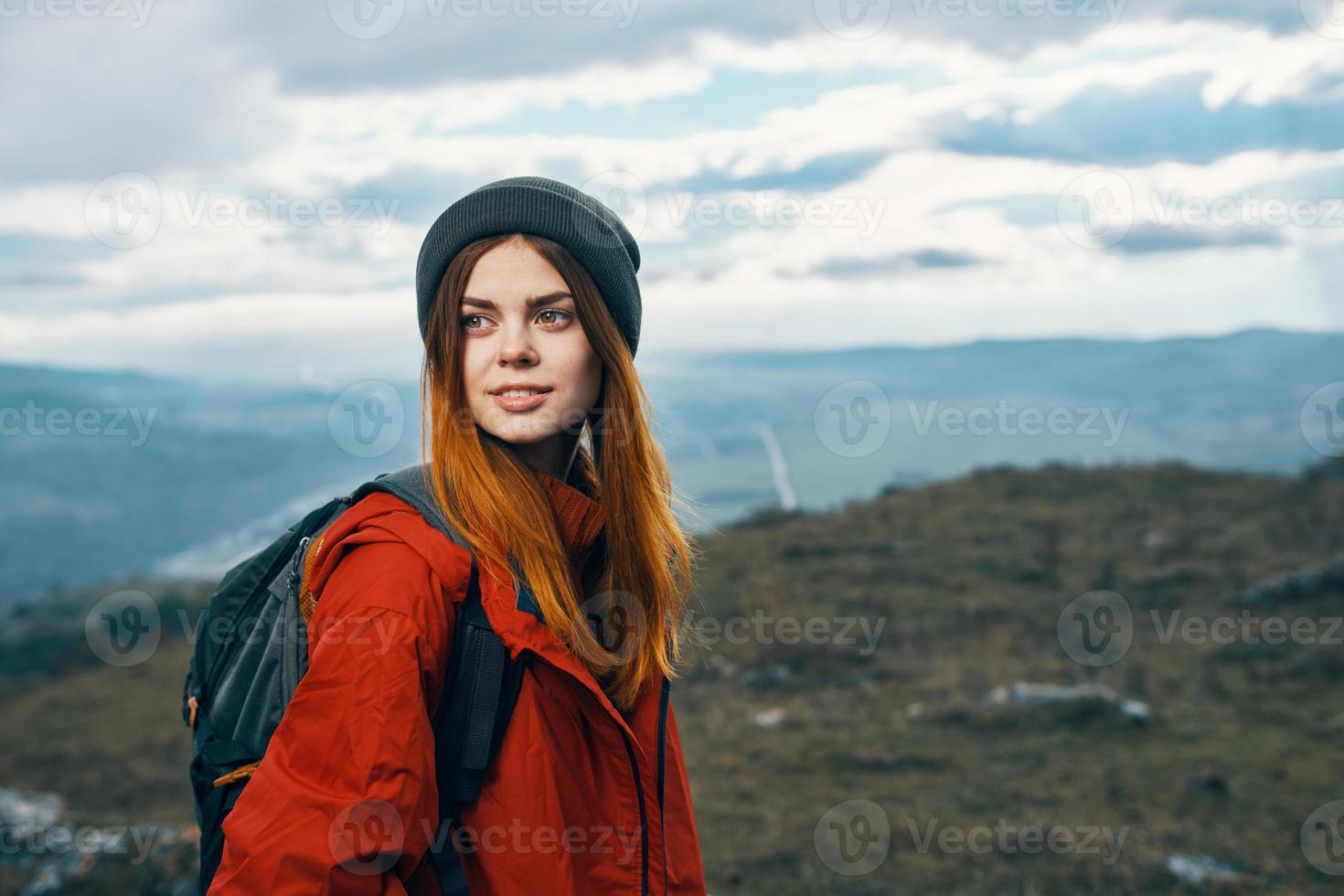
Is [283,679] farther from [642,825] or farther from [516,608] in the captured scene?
[642,825]

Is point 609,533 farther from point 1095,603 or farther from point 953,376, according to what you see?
point 953,376

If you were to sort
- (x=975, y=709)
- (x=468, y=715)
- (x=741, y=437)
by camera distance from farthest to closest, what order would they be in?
1. (x=741, y=437)
2. (x=975, y=709)
3. (x=468, y=715)

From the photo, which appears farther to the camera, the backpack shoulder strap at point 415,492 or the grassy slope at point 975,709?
the grassy slope at point 975,709

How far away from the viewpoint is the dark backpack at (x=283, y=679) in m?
1.73

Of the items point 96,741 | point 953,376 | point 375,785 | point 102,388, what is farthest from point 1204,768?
point 102,388

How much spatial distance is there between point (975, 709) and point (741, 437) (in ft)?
192

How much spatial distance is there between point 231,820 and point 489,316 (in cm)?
111

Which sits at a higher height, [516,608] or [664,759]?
[516,608]

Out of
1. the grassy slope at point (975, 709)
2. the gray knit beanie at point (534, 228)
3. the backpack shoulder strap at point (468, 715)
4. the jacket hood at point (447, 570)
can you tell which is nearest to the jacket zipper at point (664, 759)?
the jacket hood at point (447, 570)

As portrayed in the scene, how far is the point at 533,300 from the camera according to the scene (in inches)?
84.5

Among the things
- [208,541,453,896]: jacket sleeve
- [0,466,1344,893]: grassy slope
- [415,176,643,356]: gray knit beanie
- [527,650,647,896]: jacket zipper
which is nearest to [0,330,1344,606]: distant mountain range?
[0,466,1344,893]: grassy slope

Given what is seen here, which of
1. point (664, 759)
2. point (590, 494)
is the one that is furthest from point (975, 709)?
point (664, 759)

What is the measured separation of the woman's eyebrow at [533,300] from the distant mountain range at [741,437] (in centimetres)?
4276

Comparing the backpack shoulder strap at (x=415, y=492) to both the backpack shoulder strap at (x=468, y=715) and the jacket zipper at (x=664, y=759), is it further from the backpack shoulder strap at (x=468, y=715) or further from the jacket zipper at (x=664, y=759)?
the jacket zipper at (x=664, y=759)
